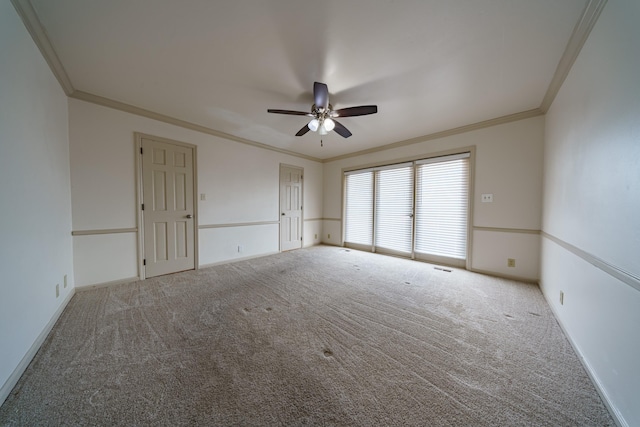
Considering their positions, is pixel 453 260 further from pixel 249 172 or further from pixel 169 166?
pixel 169 166

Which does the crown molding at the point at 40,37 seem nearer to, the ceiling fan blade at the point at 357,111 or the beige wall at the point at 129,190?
the beige wall at the point at 129,190

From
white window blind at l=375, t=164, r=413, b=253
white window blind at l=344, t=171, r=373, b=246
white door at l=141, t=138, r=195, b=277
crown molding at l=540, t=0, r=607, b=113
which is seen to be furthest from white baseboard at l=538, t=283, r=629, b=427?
white door at l=141, t=138, r=195, b=277

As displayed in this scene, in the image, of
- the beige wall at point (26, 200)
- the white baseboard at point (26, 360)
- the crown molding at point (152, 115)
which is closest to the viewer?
the white baseboard at point (26, 360)

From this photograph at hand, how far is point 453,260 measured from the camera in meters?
3.81

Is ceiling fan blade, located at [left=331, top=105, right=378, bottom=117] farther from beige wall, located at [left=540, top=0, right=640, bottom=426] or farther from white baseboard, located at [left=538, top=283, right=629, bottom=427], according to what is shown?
white baseboard, located at [left=538, top=283, right=629, bottom=427]

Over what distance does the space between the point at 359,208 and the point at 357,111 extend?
3056mm

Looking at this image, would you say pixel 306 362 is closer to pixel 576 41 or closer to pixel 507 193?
pixel 576 41

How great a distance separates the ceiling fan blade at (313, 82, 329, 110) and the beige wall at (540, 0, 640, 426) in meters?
1.93

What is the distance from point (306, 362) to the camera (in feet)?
4.99

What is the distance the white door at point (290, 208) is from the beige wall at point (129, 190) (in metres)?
0.42

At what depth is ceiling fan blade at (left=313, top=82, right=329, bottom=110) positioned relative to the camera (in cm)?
213

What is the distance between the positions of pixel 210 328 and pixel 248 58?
8.27 ft

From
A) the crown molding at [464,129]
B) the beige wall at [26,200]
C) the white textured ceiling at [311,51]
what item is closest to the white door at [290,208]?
the crown molding at [464,129]

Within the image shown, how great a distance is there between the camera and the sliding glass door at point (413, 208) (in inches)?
147
